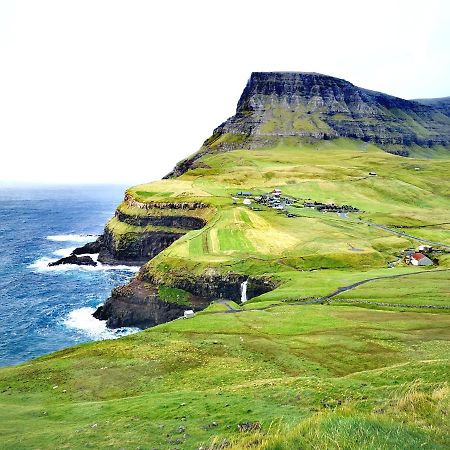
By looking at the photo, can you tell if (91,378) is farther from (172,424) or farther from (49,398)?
(172,424)

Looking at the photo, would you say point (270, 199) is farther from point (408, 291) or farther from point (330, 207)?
point (408, 291)

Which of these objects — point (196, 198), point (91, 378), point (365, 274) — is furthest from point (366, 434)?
point (196, 198)

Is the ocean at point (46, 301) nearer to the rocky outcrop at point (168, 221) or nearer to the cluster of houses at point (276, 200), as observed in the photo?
the rocky outcrop at point (168, 221)

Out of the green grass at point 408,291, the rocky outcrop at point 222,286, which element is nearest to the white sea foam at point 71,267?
the rocky outcrop at point 222,286

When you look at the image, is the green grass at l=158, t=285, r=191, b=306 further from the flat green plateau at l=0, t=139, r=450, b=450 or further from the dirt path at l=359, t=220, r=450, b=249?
the dirt path at l=359, t=220, r=450, b=249

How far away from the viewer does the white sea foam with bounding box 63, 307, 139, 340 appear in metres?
87.1

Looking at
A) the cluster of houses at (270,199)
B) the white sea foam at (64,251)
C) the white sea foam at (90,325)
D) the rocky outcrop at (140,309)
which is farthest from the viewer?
the cluster of houses at (270,199)

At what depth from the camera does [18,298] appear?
358ft

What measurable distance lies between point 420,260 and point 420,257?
4.18 feet

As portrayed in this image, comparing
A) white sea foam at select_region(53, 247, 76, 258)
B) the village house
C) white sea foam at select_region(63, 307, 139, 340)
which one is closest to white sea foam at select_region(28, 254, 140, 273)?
white sea foam at select_region(53, 247, 76, 258)

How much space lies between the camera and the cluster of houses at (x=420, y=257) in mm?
101438

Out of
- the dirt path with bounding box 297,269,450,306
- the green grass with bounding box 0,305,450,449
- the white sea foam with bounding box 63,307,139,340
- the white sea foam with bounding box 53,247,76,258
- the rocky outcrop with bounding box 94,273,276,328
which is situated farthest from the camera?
the white sea foam with bounding box 53,247,76,258

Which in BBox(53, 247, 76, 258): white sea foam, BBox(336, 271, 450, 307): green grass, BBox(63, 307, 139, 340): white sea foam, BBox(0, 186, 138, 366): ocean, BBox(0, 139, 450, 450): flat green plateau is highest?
BBox(0, 139, 450, 450): flat green plateau

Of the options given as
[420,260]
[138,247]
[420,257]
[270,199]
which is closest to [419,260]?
[420,260]
